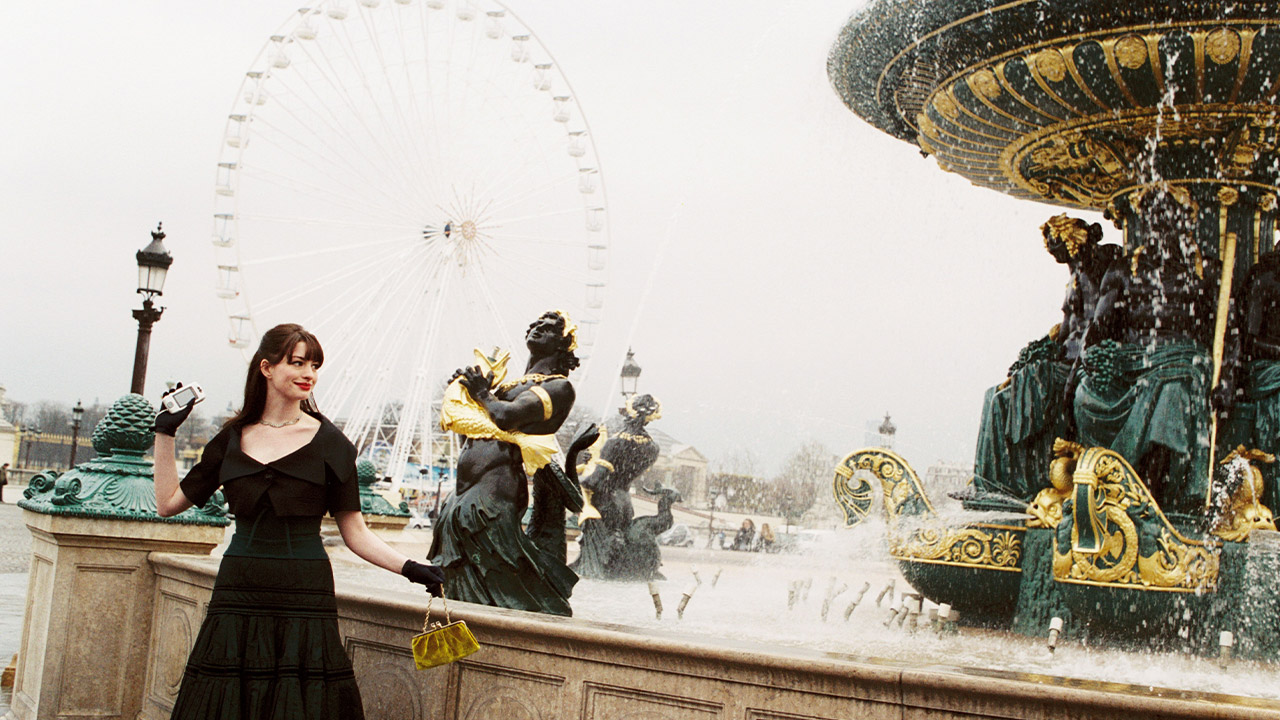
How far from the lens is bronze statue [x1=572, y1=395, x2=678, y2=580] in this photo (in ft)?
31.7

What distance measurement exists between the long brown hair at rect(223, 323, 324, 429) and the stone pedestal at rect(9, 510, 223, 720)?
73.5 inches

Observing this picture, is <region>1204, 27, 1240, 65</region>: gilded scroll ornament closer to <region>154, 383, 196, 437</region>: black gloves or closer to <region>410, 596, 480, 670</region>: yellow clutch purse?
<region>410, 596, 480, 670</region>: yellow clutch purse

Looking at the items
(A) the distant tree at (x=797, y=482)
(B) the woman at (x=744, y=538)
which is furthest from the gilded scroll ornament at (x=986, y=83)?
(A) the distant tree at (x=797, y=482)

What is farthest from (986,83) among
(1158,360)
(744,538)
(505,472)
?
(744,538)

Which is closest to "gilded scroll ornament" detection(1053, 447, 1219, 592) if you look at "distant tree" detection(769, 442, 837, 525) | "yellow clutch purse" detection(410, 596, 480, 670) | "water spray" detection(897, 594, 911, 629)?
"water spray" detection(897, 594, 911, 629)

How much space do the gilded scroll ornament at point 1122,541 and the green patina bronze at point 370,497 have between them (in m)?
5.76

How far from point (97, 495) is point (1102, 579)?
4422mm

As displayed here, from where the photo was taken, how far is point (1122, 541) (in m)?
5.67

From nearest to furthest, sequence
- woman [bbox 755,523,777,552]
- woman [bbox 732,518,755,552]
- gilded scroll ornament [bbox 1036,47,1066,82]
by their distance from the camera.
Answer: gilded scroll ornament [bbox 1036,47,1066,82], woman [bbox 755,523,777,552], woman [bbox 732,518,755,552]

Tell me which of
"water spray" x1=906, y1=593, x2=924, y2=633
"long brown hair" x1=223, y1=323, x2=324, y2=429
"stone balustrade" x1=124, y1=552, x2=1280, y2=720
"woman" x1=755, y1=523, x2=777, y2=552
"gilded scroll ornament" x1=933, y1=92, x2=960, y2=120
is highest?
"gilded scroll ornament" x1=933, y1=92, x2=960, y2=120

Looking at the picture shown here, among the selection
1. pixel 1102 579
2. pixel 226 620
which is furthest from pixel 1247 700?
pixel 1102 579

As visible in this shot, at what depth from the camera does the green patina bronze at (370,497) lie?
9781 millimetres

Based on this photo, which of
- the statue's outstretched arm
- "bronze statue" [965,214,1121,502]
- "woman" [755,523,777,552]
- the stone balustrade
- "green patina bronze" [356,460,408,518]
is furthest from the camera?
"woman" [755,523,777,552]

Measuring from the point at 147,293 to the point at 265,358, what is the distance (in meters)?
9.14
